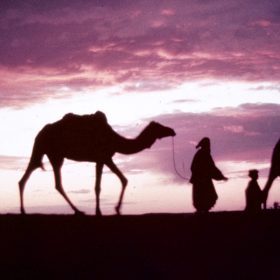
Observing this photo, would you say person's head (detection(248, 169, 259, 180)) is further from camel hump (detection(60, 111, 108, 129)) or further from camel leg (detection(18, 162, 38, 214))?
camel leg (detection(18, 162, 38, 214))

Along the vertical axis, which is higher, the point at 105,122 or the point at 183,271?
the point at 105,122

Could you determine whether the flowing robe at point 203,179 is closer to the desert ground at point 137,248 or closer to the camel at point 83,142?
the camel at point 83,142

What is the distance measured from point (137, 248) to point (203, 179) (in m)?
7.03

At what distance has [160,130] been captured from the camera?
18531 millimetres

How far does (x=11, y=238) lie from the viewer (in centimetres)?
1356

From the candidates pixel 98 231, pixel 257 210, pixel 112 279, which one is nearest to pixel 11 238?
pixel 98 231

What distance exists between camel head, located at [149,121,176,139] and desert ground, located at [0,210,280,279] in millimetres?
2977

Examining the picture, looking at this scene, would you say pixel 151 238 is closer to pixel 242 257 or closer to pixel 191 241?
pixel 191 241

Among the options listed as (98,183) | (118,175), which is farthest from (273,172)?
(98,183)

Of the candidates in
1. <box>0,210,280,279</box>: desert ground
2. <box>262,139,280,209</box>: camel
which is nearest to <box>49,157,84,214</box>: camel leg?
<box>0,210,280,279</box>: desert ground

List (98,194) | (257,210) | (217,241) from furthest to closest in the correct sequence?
(257,210) < (98,194) < (217,241)

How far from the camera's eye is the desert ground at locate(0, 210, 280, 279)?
12031 mm

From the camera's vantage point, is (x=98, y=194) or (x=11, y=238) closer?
(x=11, y=238)

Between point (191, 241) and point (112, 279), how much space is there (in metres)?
2.66
